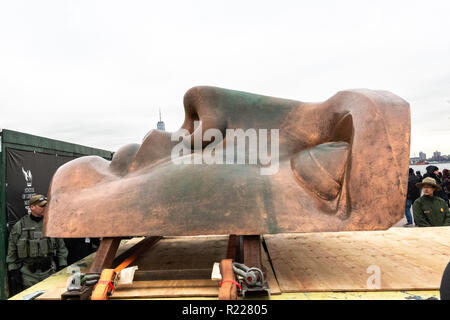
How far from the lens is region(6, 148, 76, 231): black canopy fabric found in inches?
157

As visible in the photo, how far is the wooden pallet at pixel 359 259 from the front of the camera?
2.17m

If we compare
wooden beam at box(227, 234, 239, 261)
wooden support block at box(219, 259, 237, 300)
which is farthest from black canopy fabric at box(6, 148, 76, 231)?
wooden support block at box(219, 259, 237, 300)

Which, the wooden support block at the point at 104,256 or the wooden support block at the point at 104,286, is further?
the wooden support block at the point at 104,256

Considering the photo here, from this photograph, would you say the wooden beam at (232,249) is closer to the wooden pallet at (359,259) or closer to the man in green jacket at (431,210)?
the wooden pallet at (359,259)

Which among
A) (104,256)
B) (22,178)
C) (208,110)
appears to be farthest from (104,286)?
(22,178)

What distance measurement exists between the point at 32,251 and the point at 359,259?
12.6 feet

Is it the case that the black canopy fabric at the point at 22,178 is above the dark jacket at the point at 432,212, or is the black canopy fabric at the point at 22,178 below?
above

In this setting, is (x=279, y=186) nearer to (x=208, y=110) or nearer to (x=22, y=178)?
(x=208, y=110)

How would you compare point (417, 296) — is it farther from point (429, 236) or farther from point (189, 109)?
point (189, 109)

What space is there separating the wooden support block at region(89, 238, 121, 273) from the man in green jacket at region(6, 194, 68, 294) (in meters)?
1.57

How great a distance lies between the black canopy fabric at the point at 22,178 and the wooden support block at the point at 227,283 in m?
3.44

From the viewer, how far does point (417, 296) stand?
1.93 metres

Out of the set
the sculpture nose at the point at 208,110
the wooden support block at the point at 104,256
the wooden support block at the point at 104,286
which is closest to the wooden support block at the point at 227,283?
the wooden support block at the point at 104,286

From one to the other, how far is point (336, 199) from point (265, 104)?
1.24 meters
